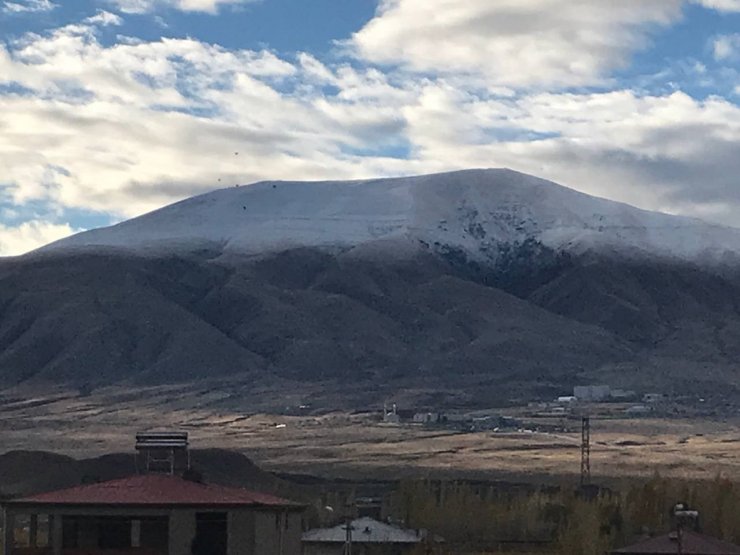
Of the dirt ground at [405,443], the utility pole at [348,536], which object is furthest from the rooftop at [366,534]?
the dirt ground at [405,443]

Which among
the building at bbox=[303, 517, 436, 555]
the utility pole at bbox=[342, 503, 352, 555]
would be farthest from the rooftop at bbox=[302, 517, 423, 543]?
the utility pole at bbox=[342, 503, 352, 555]

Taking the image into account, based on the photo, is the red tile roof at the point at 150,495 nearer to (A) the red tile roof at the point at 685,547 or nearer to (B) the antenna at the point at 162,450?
(B) the antenna at the point at 162,450

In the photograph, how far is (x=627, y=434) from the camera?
184 m

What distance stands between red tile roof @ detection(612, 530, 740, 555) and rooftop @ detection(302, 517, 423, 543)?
51.7ft

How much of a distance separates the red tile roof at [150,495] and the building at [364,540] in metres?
27.8

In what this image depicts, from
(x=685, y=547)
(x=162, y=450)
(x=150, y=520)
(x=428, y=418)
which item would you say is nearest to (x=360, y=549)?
(x=685, y=547)

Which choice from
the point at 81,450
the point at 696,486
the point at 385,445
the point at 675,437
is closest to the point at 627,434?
the point at 675,437

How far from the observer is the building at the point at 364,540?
83.8 m

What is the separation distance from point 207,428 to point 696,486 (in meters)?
89.0

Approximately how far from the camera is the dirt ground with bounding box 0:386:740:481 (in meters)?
144

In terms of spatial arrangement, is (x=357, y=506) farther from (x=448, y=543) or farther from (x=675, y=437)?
(x=675, y=437)

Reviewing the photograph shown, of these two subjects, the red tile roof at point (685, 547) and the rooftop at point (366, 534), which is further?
the rooftop at point (366, 534)

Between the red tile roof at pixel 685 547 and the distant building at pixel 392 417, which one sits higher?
the distant building at pixel 392 417

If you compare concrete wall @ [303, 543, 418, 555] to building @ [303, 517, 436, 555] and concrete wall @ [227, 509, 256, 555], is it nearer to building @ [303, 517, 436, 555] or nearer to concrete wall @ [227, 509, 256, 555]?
building @ [303, 517, 436, 555]
